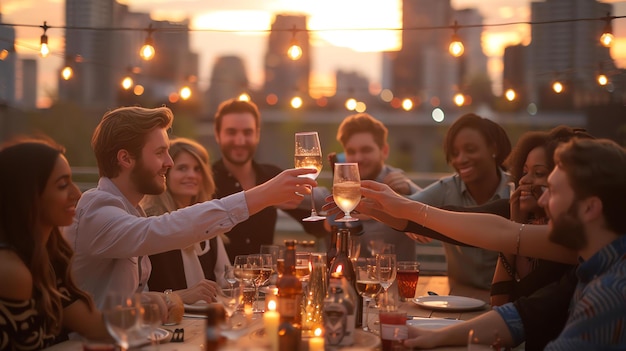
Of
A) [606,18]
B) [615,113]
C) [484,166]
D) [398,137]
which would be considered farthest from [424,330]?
[398,137]

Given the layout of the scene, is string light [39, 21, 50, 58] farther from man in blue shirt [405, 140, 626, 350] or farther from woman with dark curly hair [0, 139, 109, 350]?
man in blue shirt [405, 140, 626, 350]

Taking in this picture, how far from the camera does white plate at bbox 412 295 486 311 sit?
10.7 ft

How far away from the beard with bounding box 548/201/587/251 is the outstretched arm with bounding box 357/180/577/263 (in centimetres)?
46

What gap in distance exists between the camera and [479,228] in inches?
118

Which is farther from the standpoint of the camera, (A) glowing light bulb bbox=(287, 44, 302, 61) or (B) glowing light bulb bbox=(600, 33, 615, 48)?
(A) glowing light bulb bbox=(287, 44, 302, 61)

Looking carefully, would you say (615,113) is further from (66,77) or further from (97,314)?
(97,314)

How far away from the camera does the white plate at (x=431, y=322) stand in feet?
9.29

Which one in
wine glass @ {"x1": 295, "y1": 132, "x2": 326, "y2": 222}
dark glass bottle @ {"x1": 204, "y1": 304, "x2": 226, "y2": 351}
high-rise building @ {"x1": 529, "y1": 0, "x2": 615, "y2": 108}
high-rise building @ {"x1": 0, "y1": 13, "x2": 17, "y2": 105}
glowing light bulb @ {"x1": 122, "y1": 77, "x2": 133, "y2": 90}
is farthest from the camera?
high-rise building @ {"x1": 529, "y1": 0, "x2": 615, "y2": 108}

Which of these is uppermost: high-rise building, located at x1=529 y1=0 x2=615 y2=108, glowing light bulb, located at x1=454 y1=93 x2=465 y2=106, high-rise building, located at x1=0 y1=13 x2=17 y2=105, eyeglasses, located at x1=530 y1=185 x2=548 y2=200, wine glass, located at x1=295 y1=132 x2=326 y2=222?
high-rise building, located at x1=529 y1=0 x2=615 y2=108

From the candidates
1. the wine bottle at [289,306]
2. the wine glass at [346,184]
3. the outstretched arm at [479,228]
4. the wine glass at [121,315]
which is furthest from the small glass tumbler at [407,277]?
the wine glass at [121,315]

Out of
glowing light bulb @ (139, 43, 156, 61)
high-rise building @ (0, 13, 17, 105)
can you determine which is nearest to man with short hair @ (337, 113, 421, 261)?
glowing light bulb @ (139, 43, 156, 61)

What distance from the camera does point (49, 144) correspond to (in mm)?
2750

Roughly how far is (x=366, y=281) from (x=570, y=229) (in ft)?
2.71

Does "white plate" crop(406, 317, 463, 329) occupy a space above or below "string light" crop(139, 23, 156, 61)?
below
